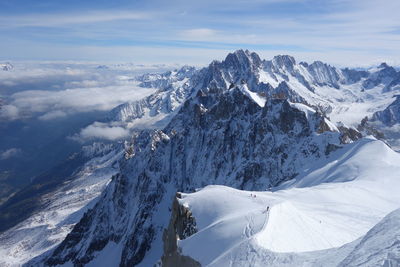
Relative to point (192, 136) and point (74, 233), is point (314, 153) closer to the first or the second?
point (192, 136)

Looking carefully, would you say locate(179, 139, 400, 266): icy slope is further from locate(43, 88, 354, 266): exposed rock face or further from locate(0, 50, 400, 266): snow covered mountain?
locate(43, 88, 354, 266): exposed rock face

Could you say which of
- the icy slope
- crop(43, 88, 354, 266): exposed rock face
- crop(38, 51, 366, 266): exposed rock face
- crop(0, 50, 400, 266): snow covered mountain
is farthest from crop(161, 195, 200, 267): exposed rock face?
crop(43, 88, 354, 266): exposed rock face

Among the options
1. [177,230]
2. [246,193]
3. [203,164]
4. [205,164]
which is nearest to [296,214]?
[177,230]

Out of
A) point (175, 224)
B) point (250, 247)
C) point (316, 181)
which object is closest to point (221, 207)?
point (175, 224)

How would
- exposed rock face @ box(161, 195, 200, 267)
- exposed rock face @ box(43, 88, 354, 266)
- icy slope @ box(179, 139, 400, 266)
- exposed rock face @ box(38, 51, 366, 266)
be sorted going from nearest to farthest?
icy slope @ box(179, 139, 400, 266) → exposed rock face @ box(161, 195, 200, 267) → exposed rock face @ box(38, 51, 366, 266) → exposed rock face @ box(43, 88, 354, 266)

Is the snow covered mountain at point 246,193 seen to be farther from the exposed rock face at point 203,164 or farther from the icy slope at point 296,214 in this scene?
the exposed rock face at point 203,164

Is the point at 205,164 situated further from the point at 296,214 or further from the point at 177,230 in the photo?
the point at 296,214
